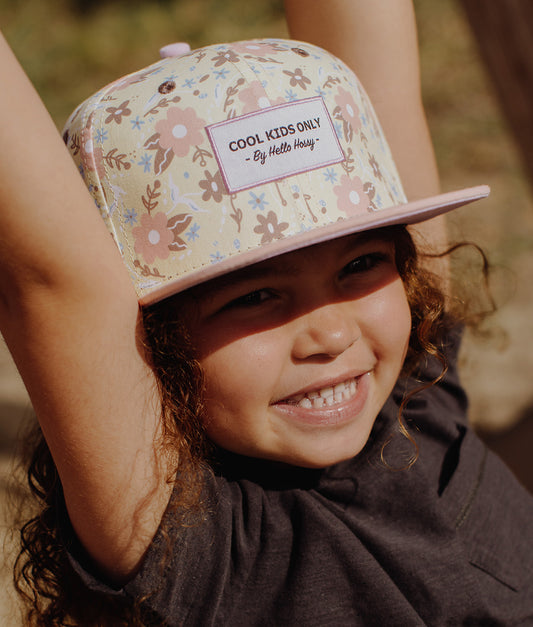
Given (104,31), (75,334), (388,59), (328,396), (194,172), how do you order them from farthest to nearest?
1. (104,31)
2. (388,59)
3. (328,396)
4. (194,172)
5. (75,334)

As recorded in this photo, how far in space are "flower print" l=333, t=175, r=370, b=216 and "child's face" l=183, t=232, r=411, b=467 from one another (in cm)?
5

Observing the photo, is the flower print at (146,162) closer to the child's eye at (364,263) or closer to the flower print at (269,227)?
the flower print at (269,227)

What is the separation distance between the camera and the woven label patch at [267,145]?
0.91m

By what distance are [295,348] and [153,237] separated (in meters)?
0.24

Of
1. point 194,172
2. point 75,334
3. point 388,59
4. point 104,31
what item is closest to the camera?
point 75,334

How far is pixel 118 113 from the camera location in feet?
3.10

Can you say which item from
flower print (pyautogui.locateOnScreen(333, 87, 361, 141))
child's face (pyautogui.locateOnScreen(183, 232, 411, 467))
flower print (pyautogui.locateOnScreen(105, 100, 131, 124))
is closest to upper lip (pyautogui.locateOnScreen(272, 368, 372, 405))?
child's face (pyautogui.locateOnScreen(183, 232, 411, 467))

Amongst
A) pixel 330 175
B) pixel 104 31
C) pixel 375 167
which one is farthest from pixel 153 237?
pixel 104 31

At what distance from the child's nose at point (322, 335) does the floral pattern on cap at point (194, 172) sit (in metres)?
0.12

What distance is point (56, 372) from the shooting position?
31.6 inches

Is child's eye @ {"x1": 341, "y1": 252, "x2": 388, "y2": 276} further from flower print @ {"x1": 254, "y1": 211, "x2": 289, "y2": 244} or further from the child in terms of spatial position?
flower print @ {"x1": 254, "y1": 211, "x2": 289, "y2": 244}

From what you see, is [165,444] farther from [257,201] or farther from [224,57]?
[224,57]

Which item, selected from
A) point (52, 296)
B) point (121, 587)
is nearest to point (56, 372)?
point (52, 296)

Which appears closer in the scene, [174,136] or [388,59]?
[174,136]
